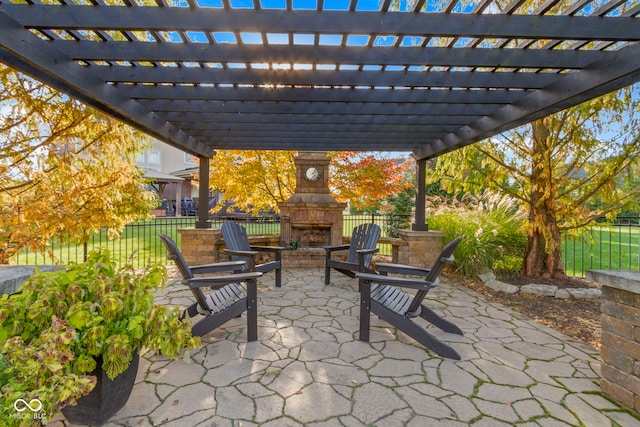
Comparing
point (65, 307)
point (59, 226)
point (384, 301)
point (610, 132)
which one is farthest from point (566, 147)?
point (59, 226)

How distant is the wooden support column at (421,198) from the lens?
572 cm

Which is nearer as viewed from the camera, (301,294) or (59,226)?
(59,226)

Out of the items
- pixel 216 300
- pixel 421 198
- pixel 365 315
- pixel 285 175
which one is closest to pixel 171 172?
pixel 285 175

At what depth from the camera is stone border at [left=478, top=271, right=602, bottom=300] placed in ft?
13.1

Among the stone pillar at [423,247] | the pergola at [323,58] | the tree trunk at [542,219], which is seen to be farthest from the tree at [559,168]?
the pergola at [323,58]

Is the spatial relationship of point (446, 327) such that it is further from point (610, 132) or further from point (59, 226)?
point (59, 226)

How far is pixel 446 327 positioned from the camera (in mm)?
2875

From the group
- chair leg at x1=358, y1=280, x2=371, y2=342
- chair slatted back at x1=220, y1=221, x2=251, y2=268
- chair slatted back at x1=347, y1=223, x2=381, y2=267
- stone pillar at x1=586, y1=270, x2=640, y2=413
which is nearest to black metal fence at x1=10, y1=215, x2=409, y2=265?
chair slatted back at x1=220, y1=221, x2=251, y2=268

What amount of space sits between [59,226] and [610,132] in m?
7.12

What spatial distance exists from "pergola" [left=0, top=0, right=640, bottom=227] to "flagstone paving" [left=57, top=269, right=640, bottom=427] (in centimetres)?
223

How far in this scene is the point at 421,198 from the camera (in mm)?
5777

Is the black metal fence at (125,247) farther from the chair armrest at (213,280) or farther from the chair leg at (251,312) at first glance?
the chair leg at (251,312)

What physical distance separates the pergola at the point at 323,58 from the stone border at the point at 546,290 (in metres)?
2.21

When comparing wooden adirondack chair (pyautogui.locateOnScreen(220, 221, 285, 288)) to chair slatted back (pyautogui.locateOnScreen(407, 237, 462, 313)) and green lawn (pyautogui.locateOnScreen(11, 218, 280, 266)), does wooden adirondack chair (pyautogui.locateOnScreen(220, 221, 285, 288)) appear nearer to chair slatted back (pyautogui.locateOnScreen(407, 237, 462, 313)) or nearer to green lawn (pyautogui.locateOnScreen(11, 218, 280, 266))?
green lawn (pyautogui.locateOnScreen(11, 218, 280, 266))
